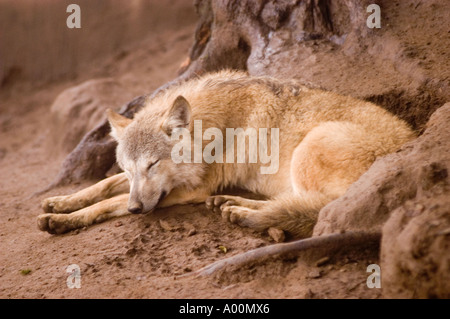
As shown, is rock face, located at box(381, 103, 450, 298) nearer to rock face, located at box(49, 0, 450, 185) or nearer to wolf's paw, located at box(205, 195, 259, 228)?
wolf's paw, located at box(205, 195, 259, 228)

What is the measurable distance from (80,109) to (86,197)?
3.11m

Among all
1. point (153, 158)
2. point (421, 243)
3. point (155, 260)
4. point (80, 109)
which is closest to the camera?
point (421, 243)

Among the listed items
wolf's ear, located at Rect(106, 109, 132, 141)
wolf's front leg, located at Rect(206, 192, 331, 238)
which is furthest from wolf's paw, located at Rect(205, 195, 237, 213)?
wolf's ear, located at Rect(106, 109, 132, 141)

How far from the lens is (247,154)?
4441mm

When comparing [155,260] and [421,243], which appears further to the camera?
[155,260]

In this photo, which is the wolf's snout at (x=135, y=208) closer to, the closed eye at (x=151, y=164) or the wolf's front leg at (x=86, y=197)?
the closed eye at (x=151, y=164)

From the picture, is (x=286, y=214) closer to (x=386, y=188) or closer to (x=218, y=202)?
(x=218, y=202)

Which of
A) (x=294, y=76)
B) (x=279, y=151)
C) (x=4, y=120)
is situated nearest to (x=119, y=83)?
(x=4, y=120)

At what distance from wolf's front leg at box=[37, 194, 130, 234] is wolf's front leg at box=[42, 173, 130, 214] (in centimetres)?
29

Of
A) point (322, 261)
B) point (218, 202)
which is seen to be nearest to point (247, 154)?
point (218, 202)

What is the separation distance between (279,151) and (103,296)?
199cm

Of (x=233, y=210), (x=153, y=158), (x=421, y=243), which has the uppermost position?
(x=153, y=158)

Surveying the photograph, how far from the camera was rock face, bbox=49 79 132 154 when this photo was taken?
23.7ft

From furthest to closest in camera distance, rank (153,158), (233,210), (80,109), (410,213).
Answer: (80,109) < (153,158) < (233,210) < (410,213)
